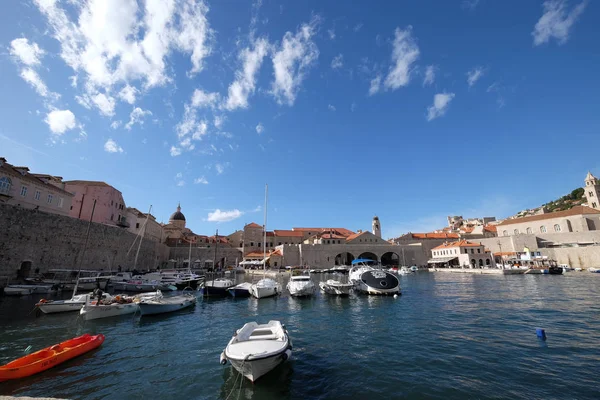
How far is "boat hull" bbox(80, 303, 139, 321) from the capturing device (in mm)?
13484

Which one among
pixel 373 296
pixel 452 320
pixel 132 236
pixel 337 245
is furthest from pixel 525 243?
pixel 132 236

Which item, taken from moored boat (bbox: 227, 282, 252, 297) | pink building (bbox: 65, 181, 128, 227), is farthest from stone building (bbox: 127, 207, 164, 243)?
moored boat (bbox: 227, 282, 252, 297)

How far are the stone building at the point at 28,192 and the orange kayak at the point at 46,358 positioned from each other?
22230mm

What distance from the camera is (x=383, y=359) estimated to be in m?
8.22

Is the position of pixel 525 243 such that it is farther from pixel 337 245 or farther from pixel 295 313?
pixel 295 313

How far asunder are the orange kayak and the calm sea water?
0.68 feet

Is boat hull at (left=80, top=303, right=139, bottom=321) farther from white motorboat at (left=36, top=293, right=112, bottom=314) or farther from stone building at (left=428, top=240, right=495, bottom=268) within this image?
stone building at (left=428, top=240, right=495, bottom=268)

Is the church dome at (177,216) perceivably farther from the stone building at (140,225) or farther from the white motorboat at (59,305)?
the white motorboat at (59,305)

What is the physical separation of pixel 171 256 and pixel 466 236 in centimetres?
7366

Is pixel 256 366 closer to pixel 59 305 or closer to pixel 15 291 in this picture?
pixel 59 305

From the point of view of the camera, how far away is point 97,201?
125ft

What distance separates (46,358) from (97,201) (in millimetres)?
38254

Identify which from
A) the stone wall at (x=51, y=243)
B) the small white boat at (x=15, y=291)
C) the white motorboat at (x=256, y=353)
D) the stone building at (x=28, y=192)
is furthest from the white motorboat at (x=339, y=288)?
the stone building at (x=28, y=192)

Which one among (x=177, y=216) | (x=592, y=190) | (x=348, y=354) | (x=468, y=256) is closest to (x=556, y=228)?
(x=592, y=190)
